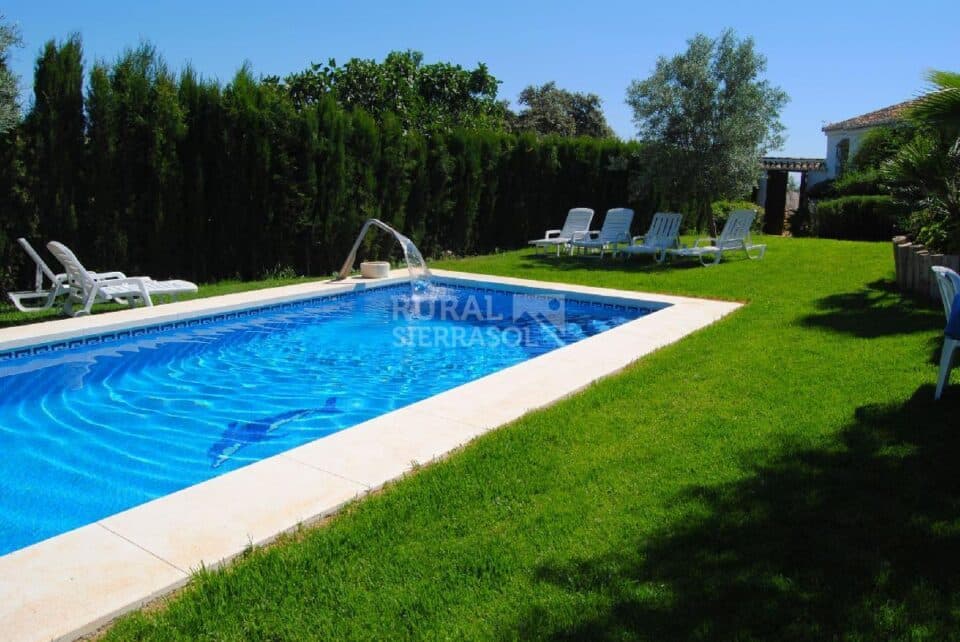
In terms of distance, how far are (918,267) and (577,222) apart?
8.94 metres

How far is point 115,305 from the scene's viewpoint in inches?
396

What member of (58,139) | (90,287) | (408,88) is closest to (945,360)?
(90,287)

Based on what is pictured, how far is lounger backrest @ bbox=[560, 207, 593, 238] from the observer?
17375 mm

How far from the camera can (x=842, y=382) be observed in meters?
5.66

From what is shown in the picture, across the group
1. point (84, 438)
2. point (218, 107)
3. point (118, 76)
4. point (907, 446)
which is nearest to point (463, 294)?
point (218, 107)

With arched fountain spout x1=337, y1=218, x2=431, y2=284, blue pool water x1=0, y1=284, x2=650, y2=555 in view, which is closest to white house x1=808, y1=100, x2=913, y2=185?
arched fountain spout x1=337, y1=218, x2=431, y2=284

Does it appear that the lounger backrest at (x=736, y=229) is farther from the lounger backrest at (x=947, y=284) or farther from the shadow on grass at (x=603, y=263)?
the lounger backrest at (x=947, y=284)

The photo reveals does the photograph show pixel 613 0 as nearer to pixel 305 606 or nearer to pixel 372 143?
pixel 372 143

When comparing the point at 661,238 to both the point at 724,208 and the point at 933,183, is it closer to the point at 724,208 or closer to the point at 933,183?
the point at 933,183

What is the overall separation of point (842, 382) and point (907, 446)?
1515mm

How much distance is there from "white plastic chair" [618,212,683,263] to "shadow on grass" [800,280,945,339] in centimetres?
499

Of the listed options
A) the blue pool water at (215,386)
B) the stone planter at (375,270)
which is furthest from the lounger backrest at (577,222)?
the blue pool water at (215,386)

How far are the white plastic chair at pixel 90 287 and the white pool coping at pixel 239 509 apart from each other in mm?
5661

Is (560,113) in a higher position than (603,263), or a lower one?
higher
